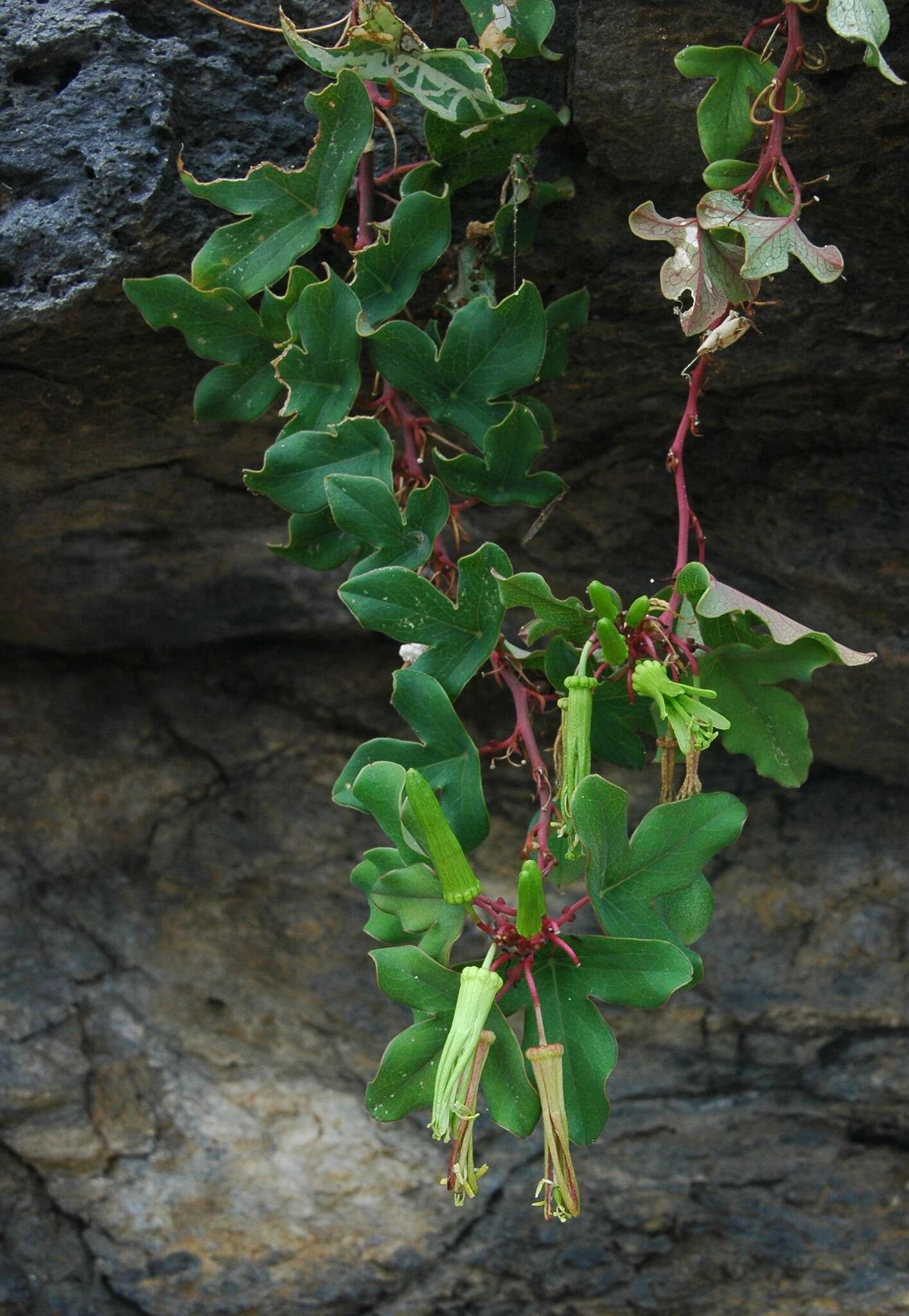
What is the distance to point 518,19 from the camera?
0.96 metres

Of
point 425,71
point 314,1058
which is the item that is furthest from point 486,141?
point 314,1058

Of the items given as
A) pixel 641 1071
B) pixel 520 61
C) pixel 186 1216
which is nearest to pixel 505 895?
pixel 641 1071

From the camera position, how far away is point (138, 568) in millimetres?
1517

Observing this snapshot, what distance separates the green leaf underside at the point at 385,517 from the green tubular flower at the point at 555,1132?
1.32 feet

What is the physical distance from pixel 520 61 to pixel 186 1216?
149 cm

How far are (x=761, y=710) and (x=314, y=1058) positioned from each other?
106cm

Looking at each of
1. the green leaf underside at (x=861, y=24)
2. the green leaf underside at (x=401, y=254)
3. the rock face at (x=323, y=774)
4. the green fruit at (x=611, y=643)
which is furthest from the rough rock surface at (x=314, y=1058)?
the green leaf underside at (x=861, y=24)

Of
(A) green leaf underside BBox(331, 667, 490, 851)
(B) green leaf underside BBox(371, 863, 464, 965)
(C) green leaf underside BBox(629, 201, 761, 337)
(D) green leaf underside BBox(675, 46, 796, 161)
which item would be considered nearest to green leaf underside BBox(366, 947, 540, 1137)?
(B) green leaf underside BBox(371, 863, 464, 965)

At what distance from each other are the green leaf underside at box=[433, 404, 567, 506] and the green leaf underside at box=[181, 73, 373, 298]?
0.23 meters

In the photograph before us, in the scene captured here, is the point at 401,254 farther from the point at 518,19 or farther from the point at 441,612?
the point at 441,612

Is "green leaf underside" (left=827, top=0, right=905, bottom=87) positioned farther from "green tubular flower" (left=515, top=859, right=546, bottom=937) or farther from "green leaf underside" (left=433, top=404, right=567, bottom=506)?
"green tubular flower" (left=515, top=859, right=546, bottom=937)

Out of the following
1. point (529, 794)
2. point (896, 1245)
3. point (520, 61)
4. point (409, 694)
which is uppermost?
point (520, 61)

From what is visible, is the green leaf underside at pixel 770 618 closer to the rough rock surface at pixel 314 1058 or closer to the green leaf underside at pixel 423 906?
the green leaf underside at pixel 423 906

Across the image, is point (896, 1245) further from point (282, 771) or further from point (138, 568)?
point (138, 568)
